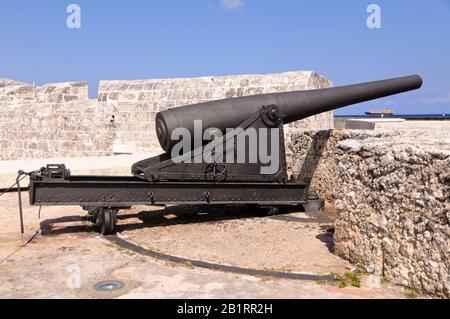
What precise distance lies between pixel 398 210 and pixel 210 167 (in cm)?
245

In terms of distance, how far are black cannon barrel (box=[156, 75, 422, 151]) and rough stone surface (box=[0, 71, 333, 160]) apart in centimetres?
231

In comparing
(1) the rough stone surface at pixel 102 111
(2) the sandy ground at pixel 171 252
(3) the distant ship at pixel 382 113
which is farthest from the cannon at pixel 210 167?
(3) the distant ship at pixel 382 113

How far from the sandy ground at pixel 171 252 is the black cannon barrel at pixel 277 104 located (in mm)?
1109

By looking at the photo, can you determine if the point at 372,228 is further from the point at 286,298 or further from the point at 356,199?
the point at 286,298

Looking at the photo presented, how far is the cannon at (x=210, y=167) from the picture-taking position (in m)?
4.95

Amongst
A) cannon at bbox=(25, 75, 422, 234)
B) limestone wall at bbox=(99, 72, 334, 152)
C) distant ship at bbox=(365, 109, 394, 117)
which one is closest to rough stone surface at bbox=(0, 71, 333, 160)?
limestone wall at bbox=(99, 72, 334, 152)

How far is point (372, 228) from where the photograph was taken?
359 centimetres

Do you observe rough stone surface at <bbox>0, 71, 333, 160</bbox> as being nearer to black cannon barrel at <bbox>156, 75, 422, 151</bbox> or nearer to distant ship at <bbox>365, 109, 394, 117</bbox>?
black cannon barrel at <bbox>156, 75, 422, 151</bbox>

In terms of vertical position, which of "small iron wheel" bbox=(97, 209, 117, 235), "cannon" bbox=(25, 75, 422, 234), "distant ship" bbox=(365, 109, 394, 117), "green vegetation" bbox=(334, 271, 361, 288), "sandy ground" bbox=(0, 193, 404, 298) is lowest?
"green vegetation" bbox=(334, 271, 361, 288)

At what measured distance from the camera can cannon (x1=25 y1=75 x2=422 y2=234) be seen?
4945 millimetres

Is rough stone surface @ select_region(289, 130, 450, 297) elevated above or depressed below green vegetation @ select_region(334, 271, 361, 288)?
above

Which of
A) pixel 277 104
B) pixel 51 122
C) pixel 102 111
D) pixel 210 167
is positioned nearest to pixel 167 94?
pixel 102 111

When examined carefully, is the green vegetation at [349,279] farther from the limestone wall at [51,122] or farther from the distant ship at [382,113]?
the distant ship at [382,113]

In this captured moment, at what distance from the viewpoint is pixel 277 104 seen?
575 centimetres
